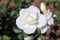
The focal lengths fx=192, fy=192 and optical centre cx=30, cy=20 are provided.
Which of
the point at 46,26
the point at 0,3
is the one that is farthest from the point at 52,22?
the point at 0,3

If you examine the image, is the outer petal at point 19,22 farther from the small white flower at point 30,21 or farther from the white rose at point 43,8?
the white rose at point 43,8

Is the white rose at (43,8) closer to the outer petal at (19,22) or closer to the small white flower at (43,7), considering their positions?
the small white flower at (43,7)

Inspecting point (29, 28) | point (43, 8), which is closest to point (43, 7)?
point (43, 8)

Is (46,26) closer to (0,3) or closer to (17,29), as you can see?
(17,29)

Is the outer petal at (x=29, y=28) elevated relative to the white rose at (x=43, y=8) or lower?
lower

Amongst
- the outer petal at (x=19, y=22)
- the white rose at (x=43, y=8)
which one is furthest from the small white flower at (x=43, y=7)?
the outer petal at (x=19, y=22)

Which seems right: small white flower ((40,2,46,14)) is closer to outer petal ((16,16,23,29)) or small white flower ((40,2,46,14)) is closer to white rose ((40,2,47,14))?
white rose ((40,2,47,14))

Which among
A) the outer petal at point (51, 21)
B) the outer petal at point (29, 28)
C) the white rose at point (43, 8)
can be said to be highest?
the white rose at point (43, 8)

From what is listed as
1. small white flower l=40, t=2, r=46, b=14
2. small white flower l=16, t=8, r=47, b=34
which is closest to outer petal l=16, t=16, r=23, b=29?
small white flower l=16, t=8, r=47, b=34

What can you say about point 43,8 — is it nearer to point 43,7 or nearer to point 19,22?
point 43,7
